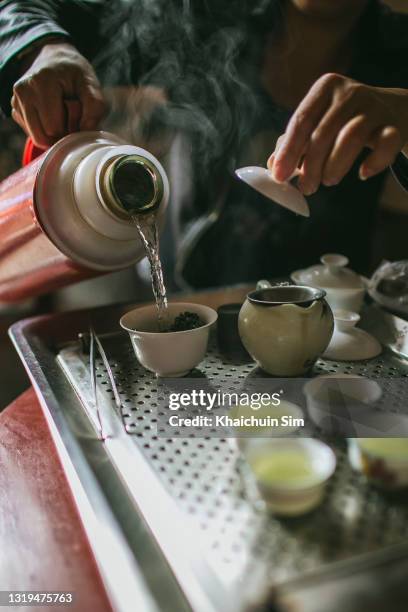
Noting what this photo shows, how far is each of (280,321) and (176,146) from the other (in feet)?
4.17

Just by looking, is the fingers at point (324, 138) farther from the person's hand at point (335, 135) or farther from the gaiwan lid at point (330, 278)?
the gaiwan lid at point (330, 278)

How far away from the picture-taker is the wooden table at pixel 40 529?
64 centimetres

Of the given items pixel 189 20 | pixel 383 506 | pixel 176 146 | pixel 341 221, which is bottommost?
pixel 341 221

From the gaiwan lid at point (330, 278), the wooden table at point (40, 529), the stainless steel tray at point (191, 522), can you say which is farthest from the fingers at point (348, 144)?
the wooden table at point (40, 529)

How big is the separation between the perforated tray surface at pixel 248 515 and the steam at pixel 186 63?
1210 mm

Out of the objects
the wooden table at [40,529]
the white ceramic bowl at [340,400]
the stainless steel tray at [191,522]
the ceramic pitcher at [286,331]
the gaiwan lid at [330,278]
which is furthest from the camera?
the gaiwan lid at [330,278]

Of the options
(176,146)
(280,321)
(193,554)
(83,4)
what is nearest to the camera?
(193,554)

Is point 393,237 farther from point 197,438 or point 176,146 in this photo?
point 197,438

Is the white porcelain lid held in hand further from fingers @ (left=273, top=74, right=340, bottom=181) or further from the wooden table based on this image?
the wooden table

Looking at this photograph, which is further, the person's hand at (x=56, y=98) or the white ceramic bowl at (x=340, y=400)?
Result: the person's hand at (x=56, y=98)

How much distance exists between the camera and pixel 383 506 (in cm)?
61

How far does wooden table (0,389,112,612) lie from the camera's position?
0.64 m

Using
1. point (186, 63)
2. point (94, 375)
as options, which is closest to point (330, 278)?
point (94, 375)

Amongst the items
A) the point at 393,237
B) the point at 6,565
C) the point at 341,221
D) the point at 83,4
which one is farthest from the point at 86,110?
the point at 393,237
